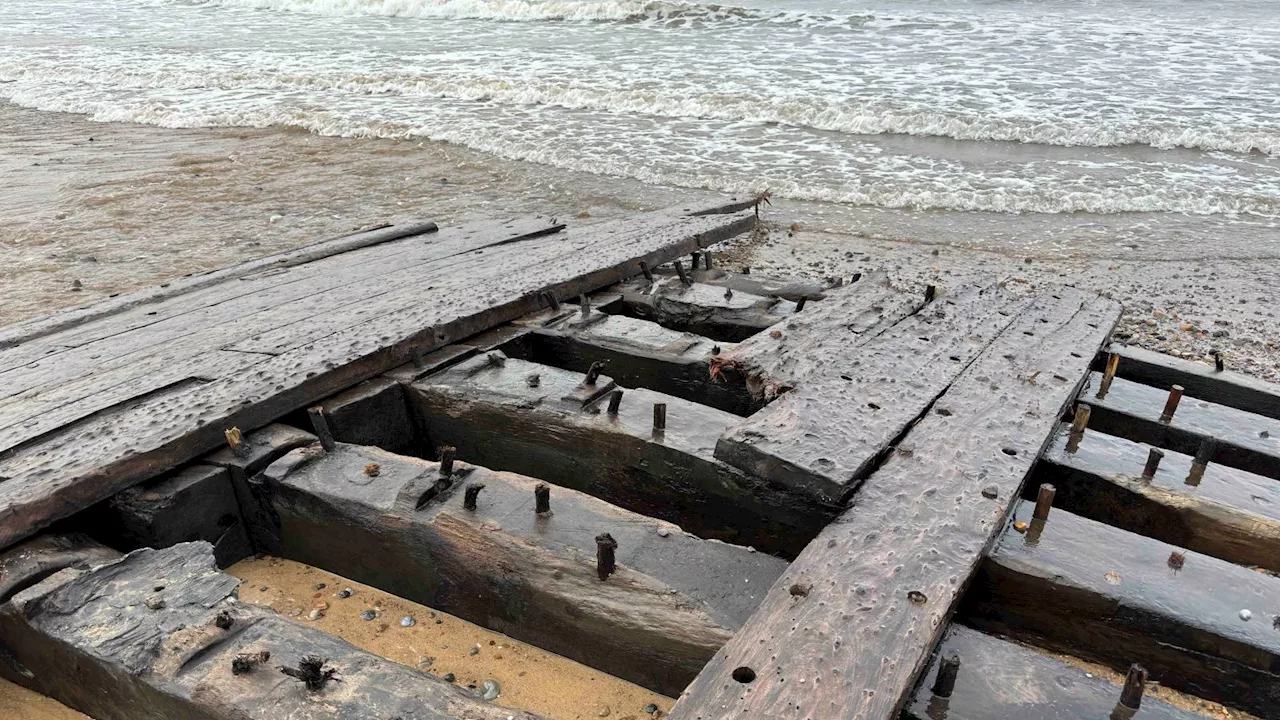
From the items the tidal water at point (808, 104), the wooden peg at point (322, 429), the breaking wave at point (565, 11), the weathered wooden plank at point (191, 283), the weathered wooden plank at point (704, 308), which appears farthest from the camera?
the breaking wave at point (565, 11)

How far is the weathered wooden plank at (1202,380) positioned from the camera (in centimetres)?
315

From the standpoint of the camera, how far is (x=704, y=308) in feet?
12.6

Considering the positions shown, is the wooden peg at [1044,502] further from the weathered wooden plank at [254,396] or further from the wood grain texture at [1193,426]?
the weathered wooden plank at [254,396]

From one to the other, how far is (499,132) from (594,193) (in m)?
3.49

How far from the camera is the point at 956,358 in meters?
2.94

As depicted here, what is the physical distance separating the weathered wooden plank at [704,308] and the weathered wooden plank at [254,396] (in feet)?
0.64

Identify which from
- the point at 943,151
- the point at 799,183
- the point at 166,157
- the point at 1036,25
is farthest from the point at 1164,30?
the point at 166,157

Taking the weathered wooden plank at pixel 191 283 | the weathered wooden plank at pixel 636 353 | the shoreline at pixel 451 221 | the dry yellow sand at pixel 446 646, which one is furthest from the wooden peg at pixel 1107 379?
the weathered wooden plank at pixel 191 283

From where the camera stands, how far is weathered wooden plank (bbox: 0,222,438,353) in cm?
364

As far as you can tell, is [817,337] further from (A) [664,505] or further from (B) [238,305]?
(B) [238,305]

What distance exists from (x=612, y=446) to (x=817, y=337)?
98 centimetres

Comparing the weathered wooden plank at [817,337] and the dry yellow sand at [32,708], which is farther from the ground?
the weathered wooden plank at [817,337]

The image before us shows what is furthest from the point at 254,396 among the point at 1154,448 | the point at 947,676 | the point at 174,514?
the point at 1154,448

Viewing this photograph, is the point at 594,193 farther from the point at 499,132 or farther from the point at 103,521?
the point at 103,521
